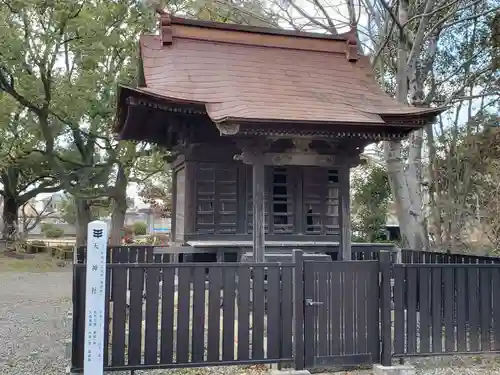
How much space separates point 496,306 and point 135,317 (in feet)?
14.1

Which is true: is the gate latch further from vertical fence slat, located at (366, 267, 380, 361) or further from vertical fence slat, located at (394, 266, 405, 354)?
vertical fence slat, located at (394, 266, 405, 354)

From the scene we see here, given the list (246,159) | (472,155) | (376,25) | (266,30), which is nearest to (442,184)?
(472,155)

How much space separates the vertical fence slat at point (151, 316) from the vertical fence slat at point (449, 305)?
11.1 feet

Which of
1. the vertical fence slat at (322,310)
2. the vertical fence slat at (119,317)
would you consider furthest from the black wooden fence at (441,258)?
the vertical fence slat at (119,317)

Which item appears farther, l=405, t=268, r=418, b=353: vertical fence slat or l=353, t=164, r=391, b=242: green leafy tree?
l=353, t=164, r=391, b=242: green leafy tree

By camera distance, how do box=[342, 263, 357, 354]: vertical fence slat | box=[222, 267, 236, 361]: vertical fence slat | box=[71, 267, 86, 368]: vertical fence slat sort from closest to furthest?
box=[71, 267, 86, 368]: vertical fence slat, box=[222, 267, 236, 361]: vertical fence slat, box=[342, 263, 357, 354]: vertical fence slat

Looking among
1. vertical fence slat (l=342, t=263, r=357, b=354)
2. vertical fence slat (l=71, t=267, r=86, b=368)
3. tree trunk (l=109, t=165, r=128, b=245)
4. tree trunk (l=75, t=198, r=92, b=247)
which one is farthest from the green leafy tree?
vertical fence slat (l=71, t=267, r=86, b=368)

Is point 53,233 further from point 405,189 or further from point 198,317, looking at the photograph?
point 198,317

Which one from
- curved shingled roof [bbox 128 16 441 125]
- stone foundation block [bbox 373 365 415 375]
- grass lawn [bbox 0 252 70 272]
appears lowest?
grass lawn [bbox 0 252 70 272]

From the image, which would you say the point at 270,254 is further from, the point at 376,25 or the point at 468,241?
the point at 376,25

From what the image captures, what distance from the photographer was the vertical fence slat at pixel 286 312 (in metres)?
5.32

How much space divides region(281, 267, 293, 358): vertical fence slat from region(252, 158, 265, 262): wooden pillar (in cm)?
283

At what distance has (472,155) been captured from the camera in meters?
13.3

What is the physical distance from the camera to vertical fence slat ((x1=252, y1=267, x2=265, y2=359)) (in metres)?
5.23
